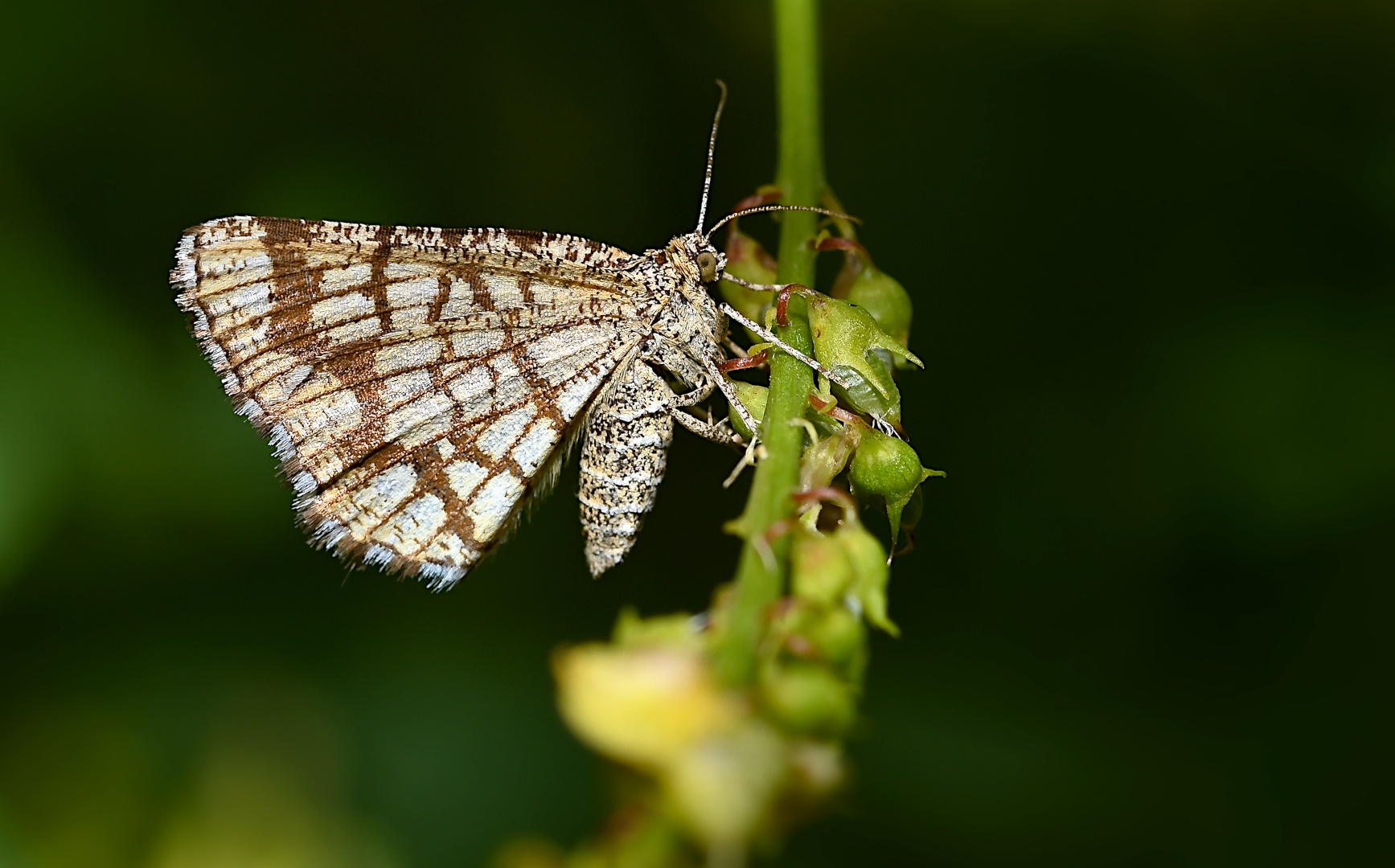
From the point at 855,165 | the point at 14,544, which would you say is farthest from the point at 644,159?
the point at 14,544

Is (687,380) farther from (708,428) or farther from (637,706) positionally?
(637,706)

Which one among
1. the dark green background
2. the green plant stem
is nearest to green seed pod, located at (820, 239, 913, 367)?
the green plant stem

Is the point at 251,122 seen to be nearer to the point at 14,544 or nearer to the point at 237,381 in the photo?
the point at 237,381

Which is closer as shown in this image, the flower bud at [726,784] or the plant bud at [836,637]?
the flower bud at [726,784]

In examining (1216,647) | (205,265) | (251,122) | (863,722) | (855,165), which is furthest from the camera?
(855,165)

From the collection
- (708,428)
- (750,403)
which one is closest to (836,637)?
(750,403)

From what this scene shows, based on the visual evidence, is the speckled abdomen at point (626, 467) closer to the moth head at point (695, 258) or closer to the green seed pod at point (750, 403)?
the moth head at point (695, 258)

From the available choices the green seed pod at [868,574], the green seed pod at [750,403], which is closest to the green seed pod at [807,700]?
the green seed pod at [868,574]

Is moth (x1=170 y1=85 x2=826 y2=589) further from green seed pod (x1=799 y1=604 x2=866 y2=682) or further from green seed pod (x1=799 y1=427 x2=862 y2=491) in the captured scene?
green seed pod (x1=799 y1=604 x2=866 y2=682)
